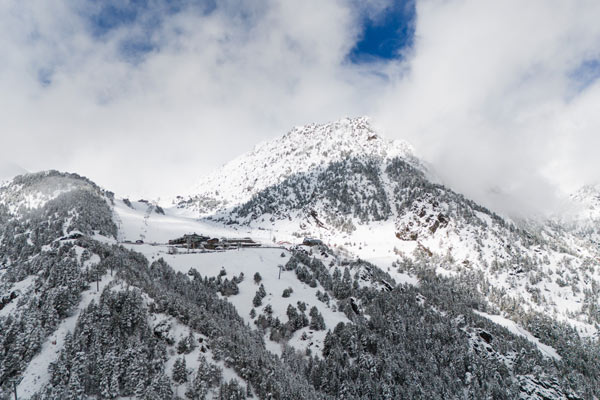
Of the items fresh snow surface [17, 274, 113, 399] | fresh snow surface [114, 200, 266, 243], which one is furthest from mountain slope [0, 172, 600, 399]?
fresh snow surface [114, 200, 266, 243]

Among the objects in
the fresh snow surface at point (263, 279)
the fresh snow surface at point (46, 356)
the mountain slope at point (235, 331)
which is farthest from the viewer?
the fresh snow surface at point (263, 279)

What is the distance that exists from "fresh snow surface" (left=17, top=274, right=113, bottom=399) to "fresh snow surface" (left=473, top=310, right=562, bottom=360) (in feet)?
412

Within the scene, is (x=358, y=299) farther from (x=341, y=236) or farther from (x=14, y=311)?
(x=341, y=236)

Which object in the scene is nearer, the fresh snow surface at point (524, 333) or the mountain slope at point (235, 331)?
the mountain slope at point (235, 331)

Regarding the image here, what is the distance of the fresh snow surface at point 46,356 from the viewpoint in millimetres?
41312

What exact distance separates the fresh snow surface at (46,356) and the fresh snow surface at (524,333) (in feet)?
412

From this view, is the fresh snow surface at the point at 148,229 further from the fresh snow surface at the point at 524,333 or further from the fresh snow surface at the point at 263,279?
the fresh snow surface at the point at 524,333

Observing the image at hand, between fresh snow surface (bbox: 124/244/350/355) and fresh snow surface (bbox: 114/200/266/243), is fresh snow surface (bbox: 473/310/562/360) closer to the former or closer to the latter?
fresh snow surface (bbox: 124/244/350/355)

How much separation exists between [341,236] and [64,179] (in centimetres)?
15652

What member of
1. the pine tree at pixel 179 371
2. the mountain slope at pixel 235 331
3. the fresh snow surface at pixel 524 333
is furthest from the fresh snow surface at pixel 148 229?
the fresh snow surface at pixel 524 333

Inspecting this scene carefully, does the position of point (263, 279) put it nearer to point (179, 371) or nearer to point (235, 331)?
point (235, 331)

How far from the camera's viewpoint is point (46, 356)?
150 ft

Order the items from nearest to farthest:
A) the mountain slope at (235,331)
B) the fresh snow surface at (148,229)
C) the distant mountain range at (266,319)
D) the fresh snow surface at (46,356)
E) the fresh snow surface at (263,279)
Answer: the fresh snow surface at (46,356)
the mountain slope at (235,331)
the distant mountain range at (266,319)
the fresh snow surface at (263,279)
the fresh snow surface at (148,229)

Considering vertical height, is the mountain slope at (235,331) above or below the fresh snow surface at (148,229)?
below
